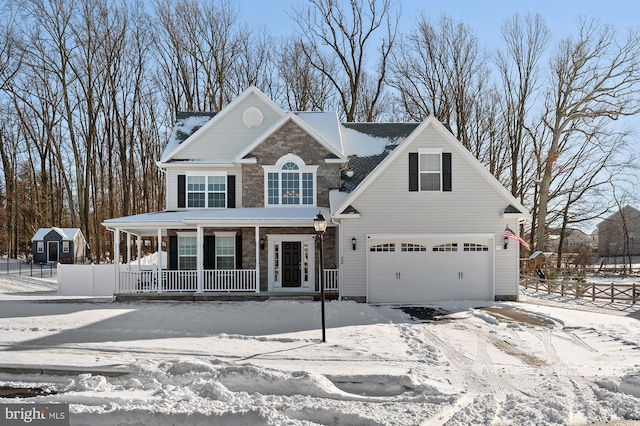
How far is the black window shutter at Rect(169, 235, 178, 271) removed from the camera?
2147 cm

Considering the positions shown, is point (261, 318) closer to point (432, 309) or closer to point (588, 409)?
point (432, 309)

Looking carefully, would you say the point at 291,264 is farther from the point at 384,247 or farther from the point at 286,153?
the point at 286,153

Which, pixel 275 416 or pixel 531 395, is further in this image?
pixel 531 395

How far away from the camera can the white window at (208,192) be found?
22.3 m

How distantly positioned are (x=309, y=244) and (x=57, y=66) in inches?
972

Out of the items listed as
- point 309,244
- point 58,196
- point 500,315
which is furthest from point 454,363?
point 58,196

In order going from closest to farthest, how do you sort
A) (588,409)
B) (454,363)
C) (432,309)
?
1. (588,409)
2. (454,363)
3. (432,309)

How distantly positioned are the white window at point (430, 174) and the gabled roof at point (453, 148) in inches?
29.6

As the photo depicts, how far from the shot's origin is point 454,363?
10328mm

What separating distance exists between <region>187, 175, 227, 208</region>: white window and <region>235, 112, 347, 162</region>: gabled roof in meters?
1.73

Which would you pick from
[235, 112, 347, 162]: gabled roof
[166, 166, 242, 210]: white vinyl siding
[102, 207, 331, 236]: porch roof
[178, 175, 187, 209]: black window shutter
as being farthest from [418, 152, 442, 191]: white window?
[178, 175, 187, 209]: black window shutter

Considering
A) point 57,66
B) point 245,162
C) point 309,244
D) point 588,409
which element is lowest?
point 588,409

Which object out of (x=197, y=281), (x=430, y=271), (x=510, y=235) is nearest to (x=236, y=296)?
(x=197, y=281)

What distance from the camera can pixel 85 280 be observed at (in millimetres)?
24562
